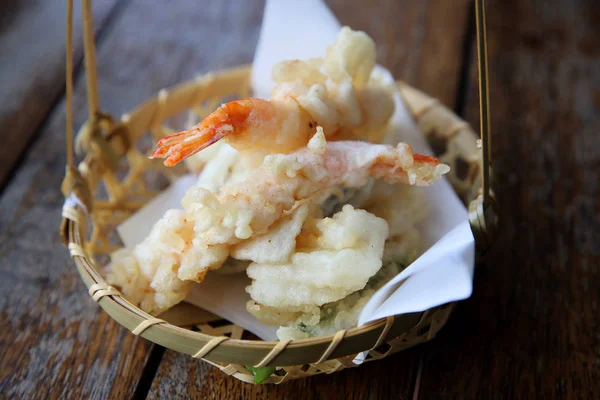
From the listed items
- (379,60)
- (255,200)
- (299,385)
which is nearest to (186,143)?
(255,200)

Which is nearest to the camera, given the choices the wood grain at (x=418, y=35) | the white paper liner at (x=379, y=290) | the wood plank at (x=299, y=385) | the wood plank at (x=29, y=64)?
the white paper liner at (x=379, y=290)

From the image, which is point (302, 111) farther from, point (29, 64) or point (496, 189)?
Result: point (29, 64)

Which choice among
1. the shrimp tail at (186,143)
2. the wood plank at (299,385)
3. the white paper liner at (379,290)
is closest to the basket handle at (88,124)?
the white paper liner at (379,290)

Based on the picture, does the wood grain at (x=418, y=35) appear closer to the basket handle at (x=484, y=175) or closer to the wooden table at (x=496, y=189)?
the wooden table at (x=496, y=189)

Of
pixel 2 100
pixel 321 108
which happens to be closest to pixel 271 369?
pixel 321 108

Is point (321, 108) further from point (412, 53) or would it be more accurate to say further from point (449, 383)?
point (412, 53)
